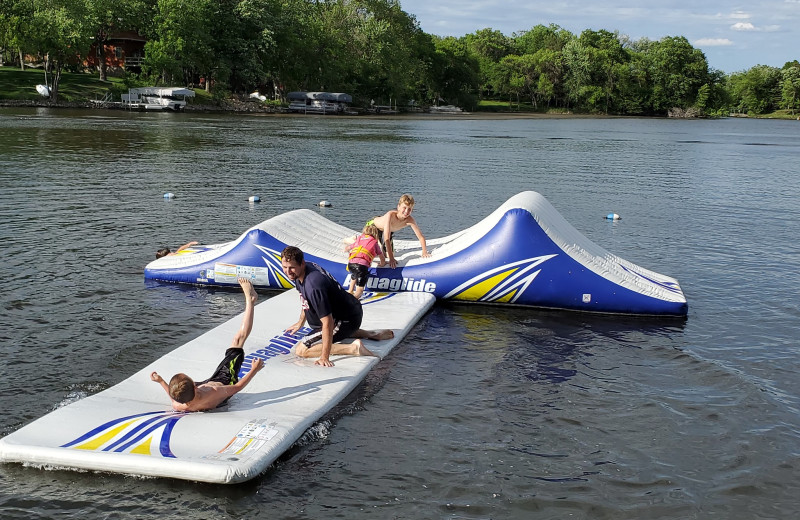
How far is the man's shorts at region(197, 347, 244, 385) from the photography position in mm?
9008

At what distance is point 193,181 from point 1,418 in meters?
21.4

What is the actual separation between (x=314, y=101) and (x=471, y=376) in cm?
9256

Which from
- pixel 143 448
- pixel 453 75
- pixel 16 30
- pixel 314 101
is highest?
pixel 453 75

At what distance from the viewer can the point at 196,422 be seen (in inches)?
322

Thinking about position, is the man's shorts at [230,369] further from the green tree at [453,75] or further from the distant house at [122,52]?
the green tree at [453,75]

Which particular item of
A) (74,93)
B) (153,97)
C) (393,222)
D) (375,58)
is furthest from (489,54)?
(393,222)

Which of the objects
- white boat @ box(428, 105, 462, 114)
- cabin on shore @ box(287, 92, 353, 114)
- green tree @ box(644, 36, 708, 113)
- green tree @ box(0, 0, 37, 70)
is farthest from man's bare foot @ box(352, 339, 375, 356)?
green tree @ box(644, 36, 708, 113)

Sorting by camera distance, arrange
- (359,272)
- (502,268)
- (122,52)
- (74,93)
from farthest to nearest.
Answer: (122,52) → (74,93) → (502,268) → (359,272)

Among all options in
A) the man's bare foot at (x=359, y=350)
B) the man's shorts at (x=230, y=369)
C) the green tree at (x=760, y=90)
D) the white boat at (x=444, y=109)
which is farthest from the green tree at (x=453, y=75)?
the man's shorts at (x=230, y=369)

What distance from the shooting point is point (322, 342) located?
33.3ft

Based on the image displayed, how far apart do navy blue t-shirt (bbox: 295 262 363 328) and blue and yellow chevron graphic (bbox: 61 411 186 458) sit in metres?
2.28

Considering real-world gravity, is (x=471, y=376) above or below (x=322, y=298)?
below

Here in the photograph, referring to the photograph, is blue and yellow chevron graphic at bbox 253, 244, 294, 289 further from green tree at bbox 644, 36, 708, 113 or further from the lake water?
green tree at bbox 644, 36, 708, 113

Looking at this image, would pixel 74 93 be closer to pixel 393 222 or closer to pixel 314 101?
pixel 314 101
